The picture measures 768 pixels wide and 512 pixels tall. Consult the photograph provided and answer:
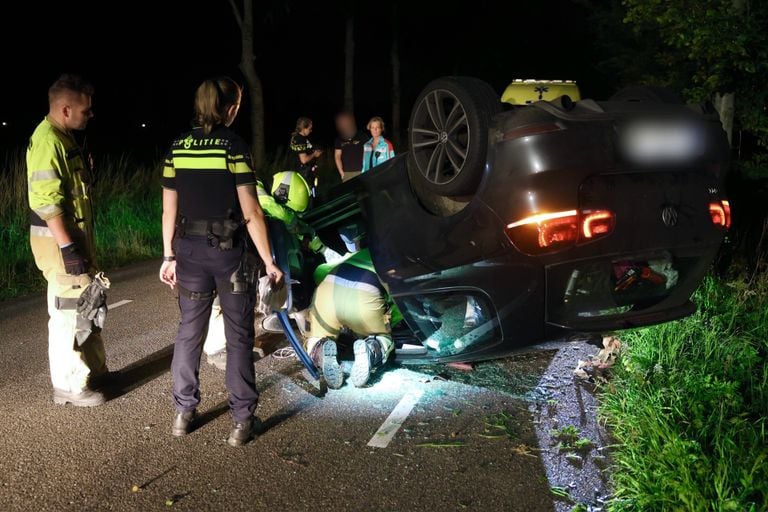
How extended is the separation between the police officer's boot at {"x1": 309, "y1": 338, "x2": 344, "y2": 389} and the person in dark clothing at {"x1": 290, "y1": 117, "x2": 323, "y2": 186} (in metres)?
4.37

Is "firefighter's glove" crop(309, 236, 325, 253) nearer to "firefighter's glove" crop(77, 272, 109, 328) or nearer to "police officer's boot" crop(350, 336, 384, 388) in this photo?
"police officer's boot" crop(350, 336, 384, 388)

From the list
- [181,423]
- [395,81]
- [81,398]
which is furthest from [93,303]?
[395,81]

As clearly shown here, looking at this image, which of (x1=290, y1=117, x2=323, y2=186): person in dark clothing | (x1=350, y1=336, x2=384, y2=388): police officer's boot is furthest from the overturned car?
(x1=290, y1=117, x2=323, y2=186): person in dark clothing

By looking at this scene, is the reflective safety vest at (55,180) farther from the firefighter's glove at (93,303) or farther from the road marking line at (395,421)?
the road marking line at (395,421)

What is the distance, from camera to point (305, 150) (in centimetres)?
894

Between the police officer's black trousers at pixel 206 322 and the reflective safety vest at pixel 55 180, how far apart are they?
0.85m

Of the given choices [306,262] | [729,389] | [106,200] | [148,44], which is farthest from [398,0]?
[729,389]

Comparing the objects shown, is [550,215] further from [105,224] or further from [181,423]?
[105,224]

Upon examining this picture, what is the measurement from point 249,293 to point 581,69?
109ft

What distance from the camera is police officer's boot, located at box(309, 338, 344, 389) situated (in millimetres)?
4324

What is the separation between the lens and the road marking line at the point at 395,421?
12.2ft

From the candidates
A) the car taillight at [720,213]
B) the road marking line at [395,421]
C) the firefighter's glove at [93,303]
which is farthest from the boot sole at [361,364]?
the car taillight at [720,213]

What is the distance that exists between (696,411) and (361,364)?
74.9 inches

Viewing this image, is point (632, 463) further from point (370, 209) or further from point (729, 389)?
point (370, 209)
